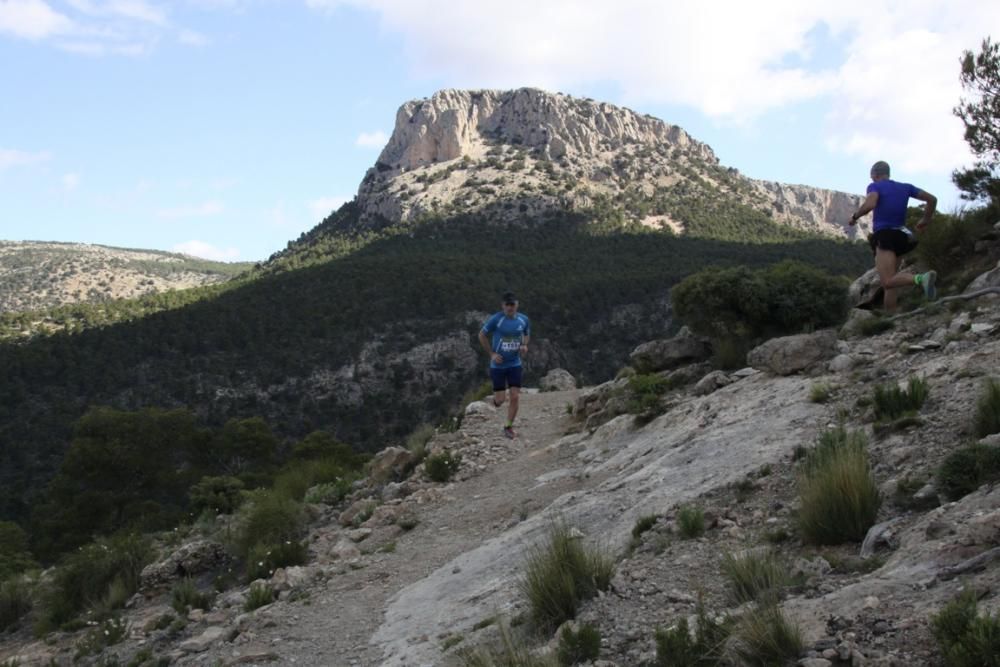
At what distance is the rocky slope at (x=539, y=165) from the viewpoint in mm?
92750

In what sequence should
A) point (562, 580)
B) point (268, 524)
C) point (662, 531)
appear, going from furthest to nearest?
point (268, 524)
point (662, 531)
point (562, 580)

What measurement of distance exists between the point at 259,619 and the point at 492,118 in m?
120

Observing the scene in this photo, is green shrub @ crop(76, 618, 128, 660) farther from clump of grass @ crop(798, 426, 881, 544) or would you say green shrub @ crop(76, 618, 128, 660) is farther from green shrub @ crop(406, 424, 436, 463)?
clump of grass @ crop(798, 426, 881, 544)

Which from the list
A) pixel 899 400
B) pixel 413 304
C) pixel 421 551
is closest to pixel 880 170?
pixel 899 400

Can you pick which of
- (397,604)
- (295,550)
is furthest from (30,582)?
(397,604)

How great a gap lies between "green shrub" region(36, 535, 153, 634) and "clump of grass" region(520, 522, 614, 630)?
7.28m

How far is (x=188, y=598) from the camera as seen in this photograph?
325 inches

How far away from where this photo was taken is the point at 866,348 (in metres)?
8.26

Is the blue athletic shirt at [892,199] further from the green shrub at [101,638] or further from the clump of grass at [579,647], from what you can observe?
Answer: the green shrub at [101,638]

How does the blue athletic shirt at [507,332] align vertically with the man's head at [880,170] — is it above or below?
below

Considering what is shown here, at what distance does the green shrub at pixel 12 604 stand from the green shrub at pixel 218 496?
108 inches

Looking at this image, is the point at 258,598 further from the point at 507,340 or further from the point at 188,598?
the point at 507,340

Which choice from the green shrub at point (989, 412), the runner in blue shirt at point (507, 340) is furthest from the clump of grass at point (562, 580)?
the runner in blue shirt at point (507, 340)

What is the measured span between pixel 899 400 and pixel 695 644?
343 cm
